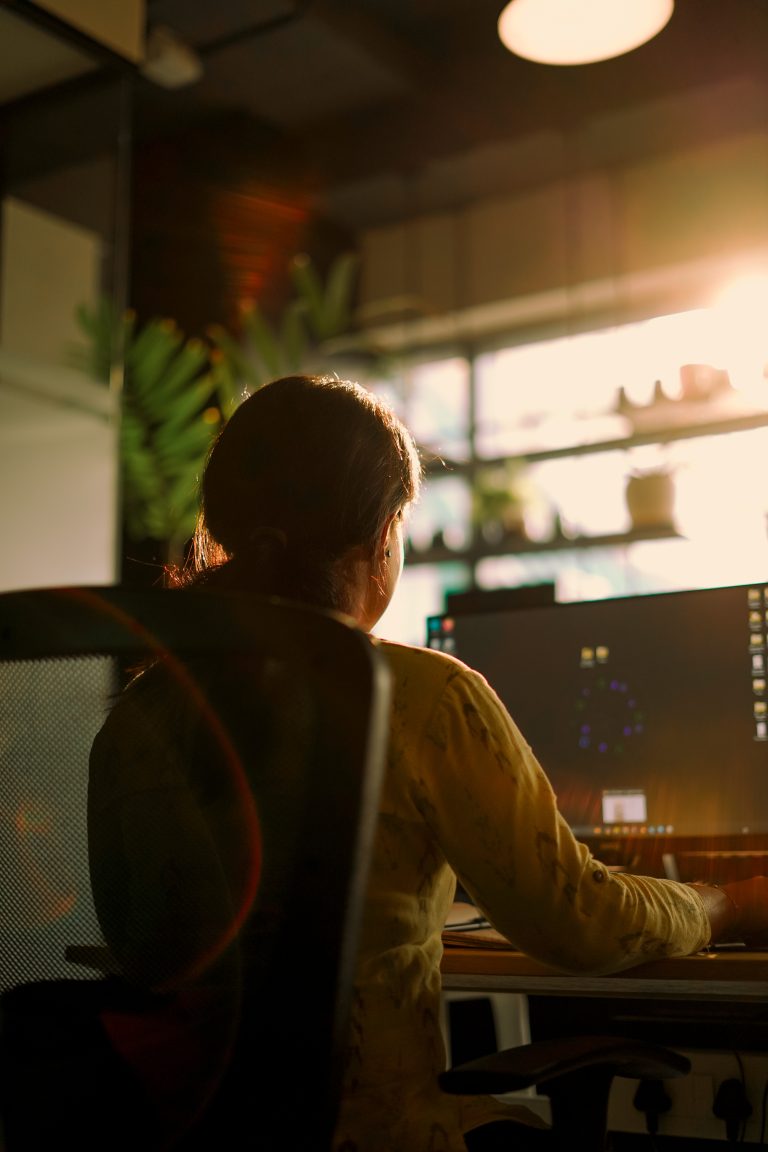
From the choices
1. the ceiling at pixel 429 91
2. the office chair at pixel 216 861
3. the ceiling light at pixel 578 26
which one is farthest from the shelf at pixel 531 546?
the office chair at pixel 216 861

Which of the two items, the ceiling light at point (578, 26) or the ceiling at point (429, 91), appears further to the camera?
the ceiling at point (429, 91)

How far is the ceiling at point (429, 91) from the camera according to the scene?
14.0 ft

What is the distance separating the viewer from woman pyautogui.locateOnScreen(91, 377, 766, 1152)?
1.10 meters

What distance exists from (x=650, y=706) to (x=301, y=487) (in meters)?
0.89

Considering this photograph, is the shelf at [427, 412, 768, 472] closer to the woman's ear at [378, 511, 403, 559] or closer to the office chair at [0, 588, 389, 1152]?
the woman's ear at [378, 511, 403, 559]

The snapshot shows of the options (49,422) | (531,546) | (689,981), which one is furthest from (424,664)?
(531,546)

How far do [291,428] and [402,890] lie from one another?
0.46 m

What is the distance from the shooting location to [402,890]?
1.14 m

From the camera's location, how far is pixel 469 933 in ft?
5.18

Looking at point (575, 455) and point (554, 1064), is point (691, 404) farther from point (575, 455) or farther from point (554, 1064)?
point (554, 1064)

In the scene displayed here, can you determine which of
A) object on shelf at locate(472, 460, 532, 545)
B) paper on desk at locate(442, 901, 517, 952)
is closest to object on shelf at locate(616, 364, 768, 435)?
object on shelf at locate(472, 460, 532, 545)

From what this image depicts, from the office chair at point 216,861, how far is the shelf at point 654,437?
11.0 ft

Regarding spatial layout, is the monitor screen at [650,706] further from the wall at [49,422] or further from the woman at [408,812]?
the wall at [49,422]

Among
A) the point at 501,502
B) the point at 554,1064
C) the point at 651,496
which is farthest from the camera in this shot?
the point at 501,502
